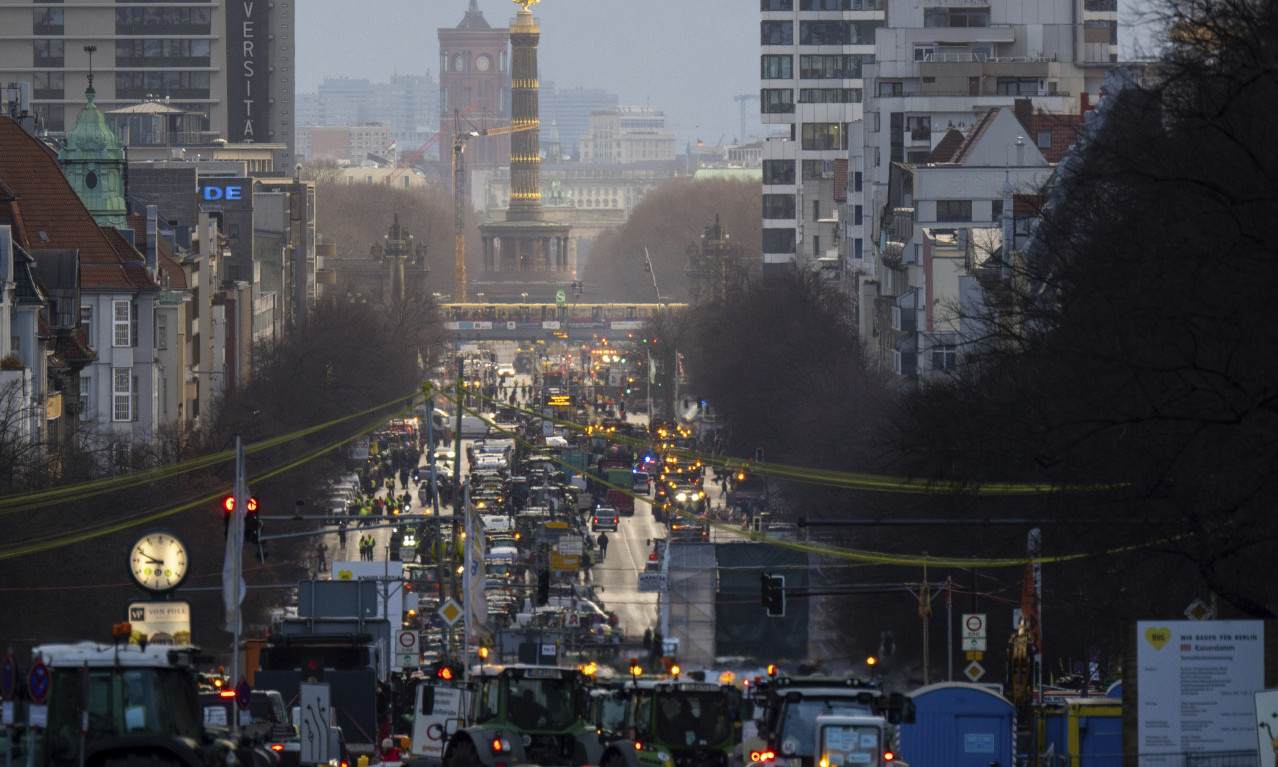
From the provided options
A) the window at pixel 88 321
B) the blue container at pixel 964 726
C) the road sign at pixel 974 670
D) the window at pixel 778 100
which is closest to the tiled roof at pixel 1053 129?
the window at pixel 88 321

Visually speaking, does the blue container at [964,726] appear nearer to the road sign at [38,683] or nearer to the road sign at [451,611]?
the road sign at [38,683]

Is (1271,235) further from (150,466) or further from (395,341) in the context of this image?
(395,341)

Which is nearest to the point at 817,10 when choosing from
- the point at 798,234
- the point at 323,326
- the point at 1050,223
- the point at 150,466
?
the point at 798,234

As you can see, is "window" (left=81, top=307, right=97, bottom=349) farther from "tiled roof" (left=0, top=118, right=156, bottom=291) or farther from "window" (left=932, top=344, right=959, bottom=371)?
"window" (left=932, top=344, right=959, bottom=371)

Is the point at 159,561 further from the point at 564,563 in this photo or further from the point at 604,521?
the point at 604,521

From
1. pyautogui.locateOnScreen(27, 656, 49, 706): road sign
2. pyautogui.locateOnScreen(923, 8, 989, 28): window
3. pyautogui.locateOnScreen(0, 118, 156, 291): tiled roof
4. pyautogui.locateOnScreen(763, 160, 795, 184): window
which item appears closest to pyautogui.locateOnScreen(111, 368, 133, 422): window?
pyautogui.locateOnScreen(0, 118, 156, 291): tiled roof
